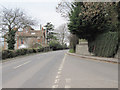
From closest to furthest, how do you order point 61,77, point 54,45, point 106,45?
1. point 61,77
2. point 106,45
3. point 54,45

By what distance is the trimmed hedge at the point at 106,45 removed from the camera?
633 inches

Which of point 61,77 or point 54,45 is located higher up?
point 54,45

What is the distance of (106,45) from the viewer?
1759 centimetres

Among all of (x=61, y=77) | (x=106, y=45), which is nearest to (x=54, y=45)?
(x=106, y=45)

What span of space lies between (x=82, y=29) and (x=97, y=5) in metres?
8.43

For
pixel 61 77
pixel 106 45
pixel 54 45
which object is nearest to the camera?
pixel 61 77

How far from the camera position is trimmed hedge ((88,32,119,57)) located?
52.7 ft

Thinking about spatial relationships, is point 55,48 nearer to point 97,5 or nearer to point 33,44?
point 33,44

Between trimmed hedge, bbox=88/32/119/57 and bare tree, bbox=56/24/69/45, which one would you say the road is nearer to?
trimmed hedge, bbox=88/32/119/57

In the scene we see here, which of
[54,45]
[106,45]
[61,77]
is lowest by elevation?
[61,77]

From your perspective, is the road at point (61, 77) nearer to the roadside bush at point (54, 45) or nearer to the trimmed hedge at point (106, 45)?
the trimmed hedge at point (106, 45)

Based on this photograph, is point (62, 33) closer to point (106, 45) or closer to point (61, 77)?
point (106, 45)

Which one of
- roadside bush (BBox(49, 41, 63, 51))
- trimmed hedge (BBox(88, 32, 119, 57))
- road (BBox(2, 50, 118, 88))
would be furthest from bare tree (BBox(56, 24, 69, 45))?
road (BBox(2, 50, 118, 88))

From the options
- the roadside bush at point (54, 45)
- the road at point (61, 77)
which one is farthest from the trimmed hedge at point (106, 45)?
the roadside bush at point (54, 45)
